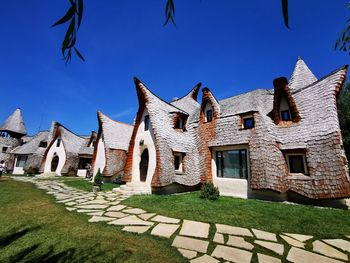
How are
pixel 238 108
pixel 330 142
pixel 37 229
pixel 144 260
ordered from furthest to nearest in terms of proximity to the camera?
1. pixel 238 108
2. pixel 330 142
3. pixel 37 229
4. pixel 144 260

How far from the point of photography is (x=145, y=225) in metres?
5.52

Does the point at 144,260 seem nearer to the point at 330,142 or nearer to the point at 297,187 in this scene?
the point at 297,187

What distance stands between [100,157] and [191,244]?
18.1 m

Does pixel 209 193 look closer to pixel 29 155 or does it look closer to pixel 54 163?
pixel 54 163

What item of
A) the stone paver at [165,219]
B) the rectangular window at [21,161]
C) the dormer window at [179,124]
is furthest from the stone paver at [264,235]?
the rectangular window at [21,161]

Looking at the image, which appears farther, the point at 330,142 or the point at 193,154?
the point at 193,154

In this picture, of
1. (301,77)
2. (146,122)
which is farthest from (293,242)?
(301,77)

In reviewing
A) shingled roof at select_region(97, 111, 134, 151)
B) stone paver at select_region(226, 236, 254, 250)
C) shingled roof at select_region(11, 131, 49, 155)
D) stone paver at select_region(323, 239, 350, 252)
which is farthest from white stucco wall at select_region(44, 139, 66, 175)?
stone paver at select_region(323, 239, 350, 252)

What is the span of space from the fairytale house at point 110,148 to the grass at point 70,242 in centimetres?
1233

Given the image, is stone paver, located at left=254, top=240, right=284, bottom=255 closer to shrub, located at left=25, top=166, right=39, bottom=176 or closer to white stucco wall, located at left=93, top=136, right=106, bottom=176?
white stucco wall, located at left=93, top=136, right=106, bottom=176

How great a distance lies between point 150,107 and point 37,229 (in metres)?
9.47

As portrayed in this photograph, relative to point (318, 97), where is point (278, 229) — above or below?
below

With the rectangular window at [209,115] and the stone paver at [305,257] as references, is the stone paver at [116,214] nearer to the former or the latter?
the stone paver at [305,257]

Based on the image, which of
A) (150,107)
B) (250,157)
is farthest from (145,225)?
(150,107)
